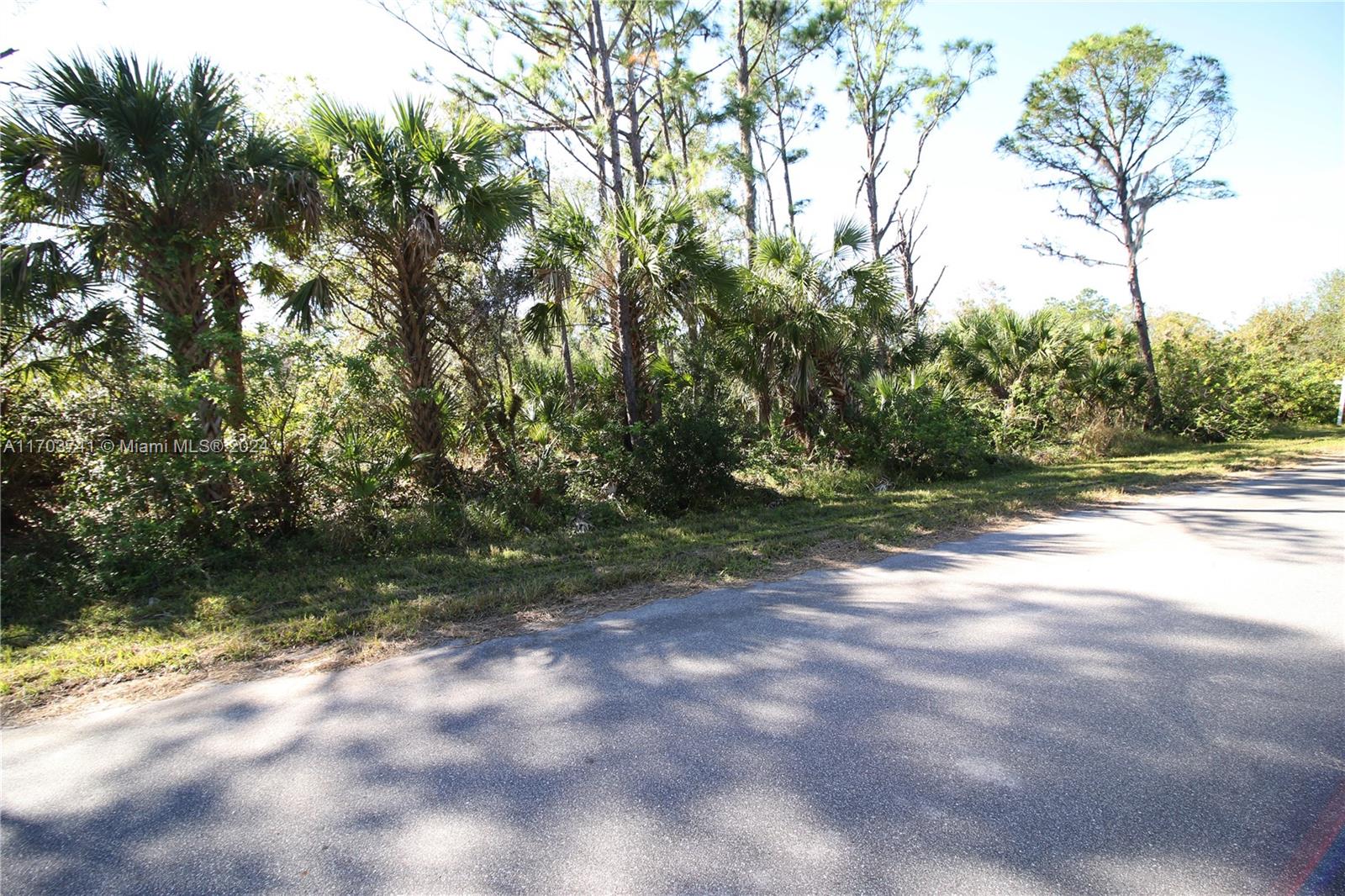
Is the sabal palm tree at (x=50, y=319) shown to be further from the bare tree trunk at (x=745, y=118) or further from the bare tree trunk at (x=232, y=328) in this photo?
the bare tree trunk at (x=745, y=118)

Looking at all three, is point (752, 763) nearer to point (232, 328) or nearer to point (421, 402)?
point (421, 402)

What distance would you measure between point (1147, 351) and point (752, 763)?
2021 centimetres

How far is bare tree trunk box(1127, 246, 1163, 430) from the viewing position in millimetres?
17438

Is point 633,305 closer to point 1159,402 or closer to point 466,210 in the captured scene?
point 466,210

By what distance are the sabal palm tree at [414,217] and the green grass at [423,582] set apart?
240 centimetres

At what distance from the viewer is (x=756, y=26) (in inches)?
770

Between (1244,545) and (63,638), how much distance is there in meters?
9.72

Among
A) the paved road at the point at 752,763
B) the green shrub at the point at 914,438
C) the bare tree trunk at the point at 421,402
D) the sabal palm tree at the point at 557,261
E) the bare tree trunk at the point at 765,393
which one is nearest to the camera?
the paved road at the point at 752,763

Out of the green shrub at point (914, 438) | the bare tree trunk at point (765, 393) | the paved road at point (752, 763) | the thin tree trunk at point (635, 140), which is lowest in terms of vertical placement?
the paved road at point (752, 763)

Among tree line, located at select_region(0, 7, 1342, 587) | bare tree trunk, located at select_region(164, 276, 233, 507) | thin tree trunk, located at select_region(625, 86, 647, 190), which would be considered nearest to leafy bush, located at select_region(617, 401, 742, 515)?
tree line, located at select_region(0, 7, 1342, 587)

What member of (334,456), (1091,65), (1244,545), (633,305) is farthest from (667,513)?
(1091,65)

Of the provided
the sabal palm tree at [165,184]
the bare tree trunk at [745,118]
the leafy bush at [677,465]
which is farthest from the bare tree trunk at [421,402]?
the bare tree trunk at [745,118]

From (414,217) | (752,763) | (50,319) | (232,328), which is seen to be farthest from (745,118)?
(752,763)

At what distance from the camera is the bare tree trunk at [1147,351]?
1744 cm
